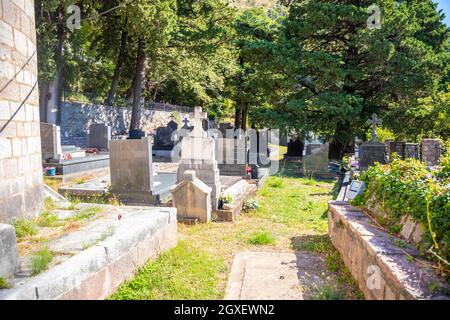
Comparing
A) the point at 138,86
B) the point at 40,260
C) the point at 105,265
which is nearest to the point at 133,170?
the point at 105,265

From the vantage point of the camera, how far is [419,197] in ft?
11.0

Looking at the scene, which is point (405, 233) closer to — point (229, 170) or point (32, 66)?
point (32, 66)

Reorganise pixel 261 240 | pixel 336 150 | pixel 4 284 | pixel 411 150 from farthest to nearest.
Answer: pixel 336 150, pixel 411 150, pixel 261 240, pixel 4 284

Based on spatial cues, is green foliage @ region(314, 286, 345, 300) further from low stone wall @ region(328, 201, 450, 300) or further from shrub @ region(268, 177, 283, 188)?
shrub @ region(268, 177, 283, 188)

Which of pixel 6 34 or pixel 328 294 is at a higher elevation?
pixel 6 34

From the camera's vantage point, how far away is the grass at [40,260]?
8.93 feet

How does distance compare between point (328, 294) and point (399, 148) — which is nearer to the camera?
point (328, 294)

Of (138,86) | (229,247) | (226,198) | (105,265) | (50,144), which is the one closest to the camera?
(105,265)

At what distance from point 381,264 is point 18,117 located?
14.5 feet

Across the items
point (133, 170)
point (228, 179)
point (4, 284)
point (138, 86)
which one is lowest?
point (228, 179)

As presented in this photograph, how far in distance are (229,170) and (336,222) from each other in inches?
279

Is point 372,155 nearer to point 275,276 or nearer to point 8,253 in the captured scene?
point 275,276

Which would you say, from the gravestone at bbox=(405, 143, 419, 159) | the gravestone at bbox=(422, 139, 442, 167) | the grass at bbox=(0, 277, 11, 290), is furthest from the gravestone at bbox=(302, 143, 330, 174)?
the grass at bbox=(0, 277, 11, 290)

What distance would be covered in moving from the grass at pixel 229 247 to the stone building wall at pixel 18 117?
185cm
